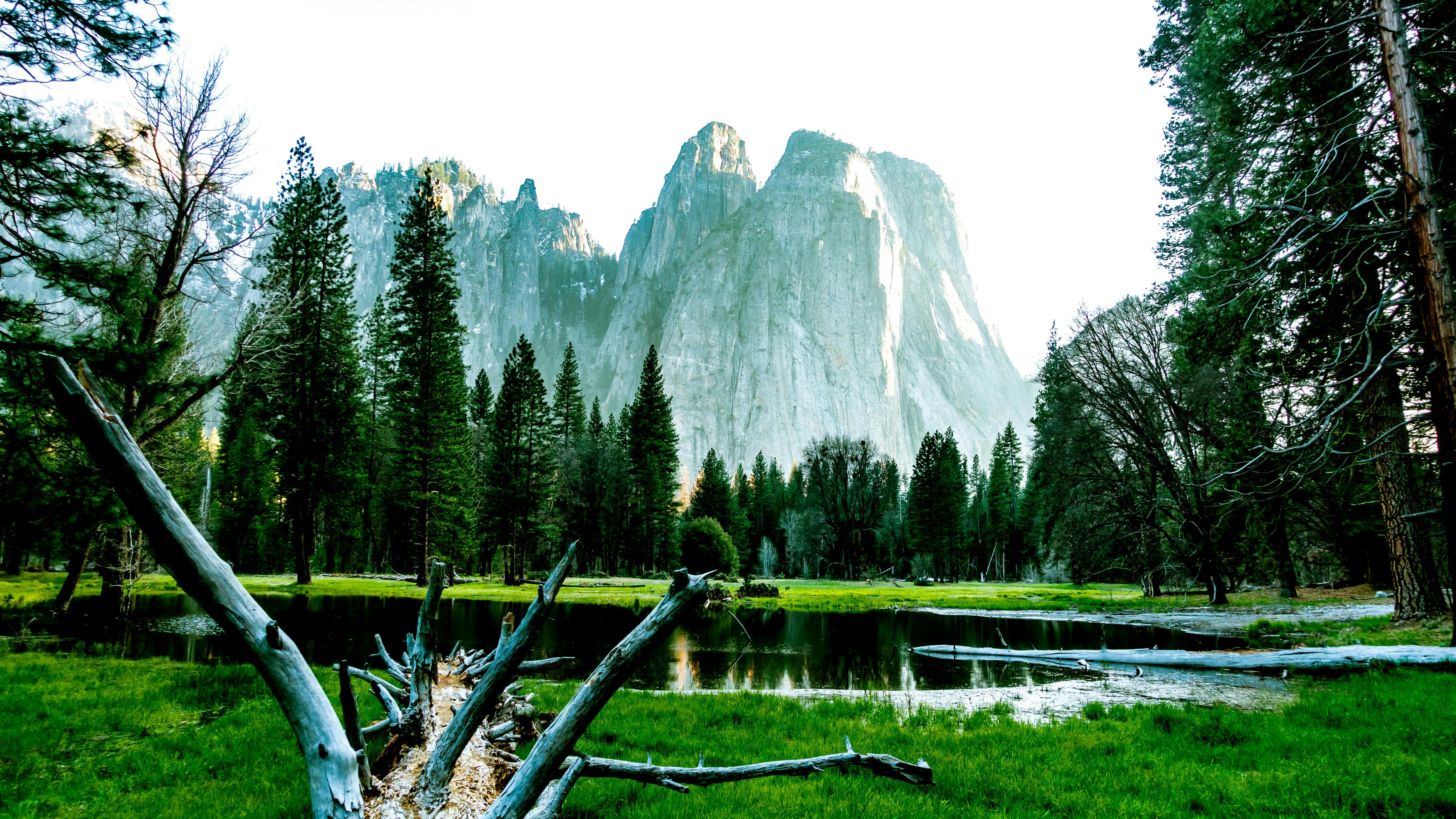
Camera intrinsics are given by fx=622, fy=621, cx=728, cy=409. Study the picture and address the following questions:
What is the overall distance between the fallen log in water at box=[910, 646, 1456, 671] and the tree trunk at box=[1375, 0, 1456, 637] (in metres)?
1.64

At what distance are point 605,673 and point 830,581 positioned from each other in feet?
200

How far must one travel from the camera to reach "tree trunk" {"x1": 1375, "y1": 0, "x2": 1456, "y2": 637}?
288 inches

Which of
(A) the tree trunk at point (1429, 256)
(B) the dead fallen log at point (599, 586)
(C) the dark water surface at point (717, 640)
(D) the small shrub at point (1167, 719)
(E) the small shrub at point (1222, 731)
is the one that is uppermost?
(A) the tree trunk at point (1429, 256)

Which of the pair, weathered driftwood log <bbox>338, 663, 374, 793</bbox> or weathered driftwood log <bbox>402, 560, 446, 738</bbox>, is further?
weathered driftwood log <bbox>402, 560, 446, 738</bbox>

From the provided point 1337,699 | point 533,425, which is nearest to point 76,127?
point 1337,699

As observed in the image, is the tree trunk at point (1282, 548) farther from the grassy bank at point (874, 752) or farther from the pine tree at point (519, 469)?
the pine tree at point (519, 469)

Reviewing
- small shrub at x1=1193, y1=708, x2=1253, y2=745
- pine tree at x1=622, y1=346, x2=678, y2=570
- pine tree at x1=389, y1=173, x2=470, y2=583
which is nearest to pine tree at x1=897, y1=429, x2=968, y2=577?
pine tree at x1=622, y1=346, x2=678, y2=570

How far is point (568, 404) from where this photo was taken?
66.4 m

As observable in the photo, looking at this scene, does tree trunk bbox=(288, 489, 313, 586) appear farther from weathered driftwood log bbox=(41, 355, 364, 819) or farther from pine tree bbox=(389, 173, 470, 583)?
weathered driftwood log bbox=(41, 355, 364, 819)

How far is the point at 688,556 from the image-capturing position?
4272 centimetres

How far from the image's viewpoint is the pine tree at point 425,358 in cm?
3198

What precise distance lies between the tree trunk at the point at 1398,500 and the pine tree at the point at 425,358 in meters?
33.3

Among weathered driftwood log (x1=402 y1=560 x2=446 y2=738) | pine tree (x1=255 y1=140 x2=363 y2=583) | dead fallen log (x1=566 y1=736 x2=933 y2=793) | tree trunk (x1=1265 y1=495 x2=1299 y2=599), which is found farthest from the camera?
pine tree (x1=255 y1=140 x2=363 y2=583)

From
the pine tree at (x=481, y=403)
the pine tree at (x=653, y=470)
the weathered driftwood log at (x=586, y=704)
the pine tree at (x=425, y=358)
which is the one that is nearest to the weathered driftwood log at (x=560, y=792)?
the weathered driftwood log at (x=586, y=704)
